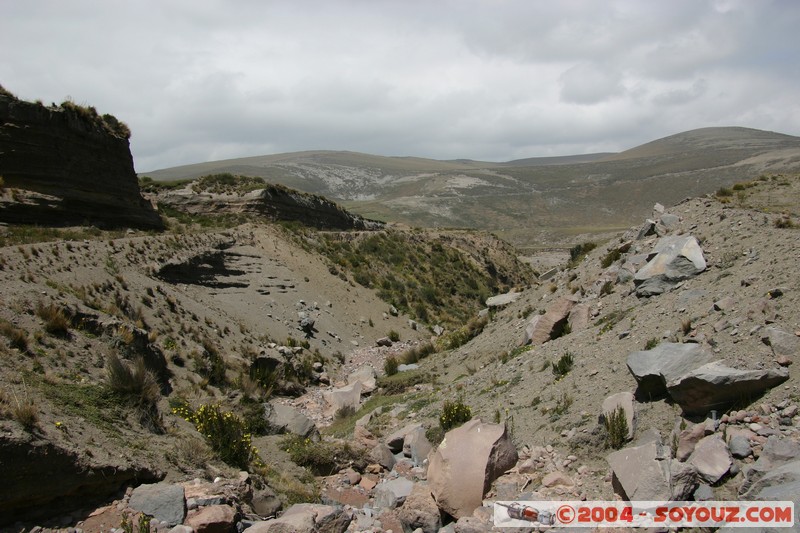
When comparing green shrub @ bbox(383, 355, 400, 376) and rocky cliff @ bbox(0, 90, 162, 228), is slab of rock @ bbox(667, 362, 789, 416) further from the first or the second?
rocky cliff @ bbox(0, 90, 162, 228)

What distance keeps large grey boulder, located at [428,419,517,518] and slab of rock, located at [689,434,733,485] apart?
2.75m

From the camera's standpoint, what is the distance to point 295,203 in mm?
39625

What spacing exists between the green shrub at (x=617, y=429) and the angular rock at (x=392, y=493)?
10.9 feet

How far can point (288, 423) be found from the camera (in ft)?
41.3

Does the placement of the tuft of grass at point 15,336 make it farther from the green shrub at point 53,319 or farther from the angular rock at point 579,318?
the angular rock at point 579,318

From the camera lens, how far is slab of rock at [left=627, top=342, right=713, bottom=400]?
8070 millimetres

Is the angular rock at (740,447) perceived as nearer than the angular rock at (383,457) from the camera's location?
Yes

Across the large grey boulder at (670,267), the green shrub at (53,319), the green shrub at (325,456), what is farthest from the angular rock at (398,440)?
the green shrub at (53,319)

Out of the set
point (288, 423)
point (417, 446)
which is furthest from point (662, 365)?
point (288, 423)

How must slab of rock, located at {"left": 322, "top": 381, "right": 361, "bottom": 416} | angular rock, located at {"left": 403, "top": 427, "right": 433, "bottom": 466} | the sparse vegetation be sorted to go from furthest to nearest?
the sparse vegetation
slab of rock, located at {"left": 322, "top": 381, "right": 361, "bottom": 416}
angular rock, located at {"left": 403, "top": 427, "right": 433, "bottom": 466}

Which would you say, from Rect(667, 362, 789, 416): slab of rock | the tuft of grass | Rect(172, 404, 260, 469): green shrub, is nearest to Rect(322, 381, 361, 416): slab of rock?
Rect(172, 404, 260, 469): green shrub

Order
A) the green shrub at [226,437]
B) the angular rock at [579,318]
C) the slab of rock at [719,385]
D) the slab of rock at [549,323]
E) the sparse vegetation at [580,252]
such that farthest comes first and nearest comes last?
the sparse vegetation at [580,252] → the slab of rock at [549,323] → the angular rock at [579,318] → the green shrub at [226,437] → the slab of rock at [719,385]

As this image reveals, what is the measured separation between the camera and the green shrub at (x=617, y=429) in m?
7.87

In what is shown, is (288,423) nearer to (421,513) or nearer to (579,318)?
(421,513)
